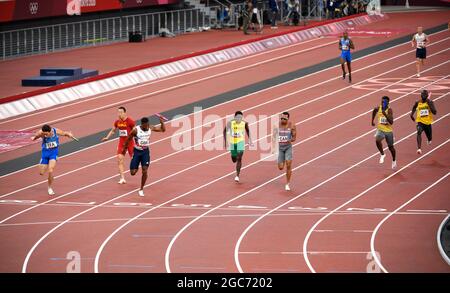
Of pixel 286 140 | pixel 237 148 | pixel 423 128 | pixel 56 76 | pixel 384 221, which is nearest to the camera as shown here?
pixel 384 221

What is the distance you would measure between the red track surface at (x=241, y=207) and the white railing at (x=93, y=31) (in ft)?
49.0

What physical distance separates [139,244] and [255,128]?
12.5m

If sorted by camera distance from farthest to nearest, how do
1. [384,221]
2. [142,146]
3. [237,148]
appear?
[237,148] < [142,146] < [384,221]

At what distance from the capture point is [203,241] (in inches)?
816

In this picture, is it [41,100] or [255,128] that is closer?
[255,128]

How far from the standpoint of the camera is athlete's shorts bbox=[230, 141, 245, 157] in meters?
25.8

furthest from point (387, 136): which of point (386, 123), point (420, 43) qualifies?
point (420, 43)

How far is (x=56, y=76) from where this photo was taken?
4106 cm

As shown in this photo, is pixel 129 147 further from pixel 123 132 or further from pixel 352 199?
pixel 352 199

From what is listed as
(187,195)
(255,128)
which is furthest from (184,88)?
(187,195)

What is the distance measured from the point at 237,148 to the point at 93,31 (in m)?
30.8

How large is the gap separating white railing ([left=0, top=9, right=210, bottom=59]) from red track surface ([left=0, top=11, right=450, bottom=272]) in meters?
14.9

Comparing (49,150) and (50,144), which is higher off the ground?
(50,144)
